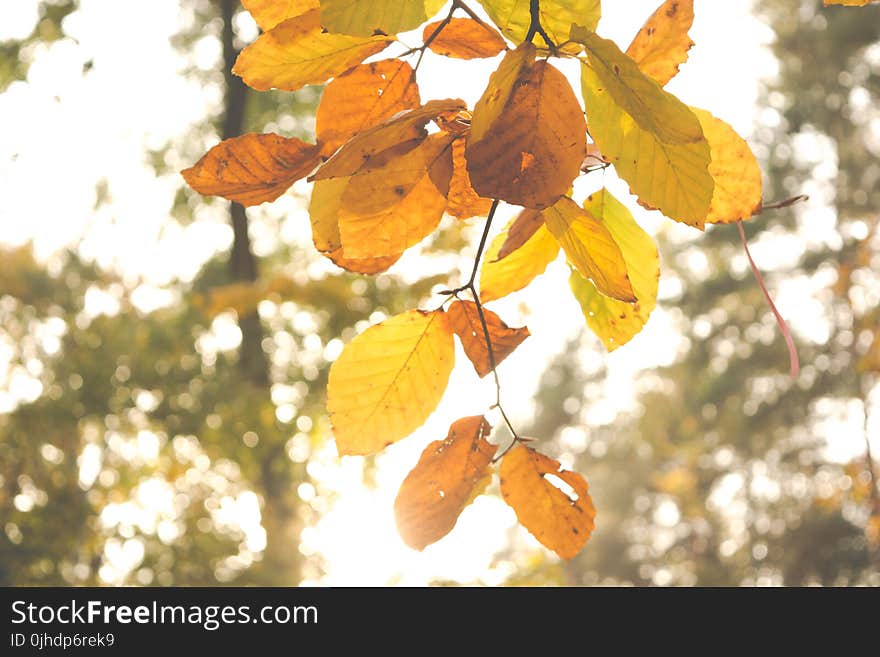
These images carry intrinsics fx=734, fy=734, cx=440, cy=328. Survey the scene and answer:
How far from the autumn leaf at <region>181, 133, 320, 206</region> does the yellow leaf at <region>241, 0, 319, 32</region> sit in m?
0.04

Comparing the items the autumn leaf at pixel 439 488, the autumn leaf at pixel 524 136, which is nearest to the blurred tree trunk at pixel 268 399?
the autumn leaf at pixel 439 488

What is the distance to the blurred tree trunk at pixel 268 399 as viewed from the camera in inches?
113

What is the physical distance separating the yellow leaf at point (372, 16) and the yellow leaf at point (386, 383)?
10cm

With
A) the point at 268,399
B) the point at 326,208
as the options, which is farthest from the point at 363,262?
the point at 268,399

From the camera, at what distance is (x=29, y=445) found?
3.12m

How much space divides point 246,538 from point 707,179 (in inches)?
130

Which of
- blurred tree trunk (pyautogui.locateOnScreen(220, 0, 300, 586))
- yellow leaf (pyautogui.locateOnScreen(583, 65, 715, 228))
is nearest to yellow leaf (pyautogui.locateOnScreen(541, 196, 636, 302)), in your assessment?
yellow leaf (pyautogui.locateOnScreen(583, 65, 715, 228))

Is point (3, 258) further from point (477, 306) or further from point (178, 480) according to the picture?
point (477, 306)

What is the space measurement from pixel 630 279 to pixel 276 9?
165 mm

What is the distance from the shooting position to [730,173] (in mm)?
267

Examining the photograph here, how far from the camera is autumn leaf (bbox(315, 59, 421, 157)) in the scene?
10.2 inches

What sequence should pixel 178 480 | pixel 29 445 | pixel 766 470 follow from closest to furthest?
pixel 29 445 < pixel 178 480 < pixel 766 470

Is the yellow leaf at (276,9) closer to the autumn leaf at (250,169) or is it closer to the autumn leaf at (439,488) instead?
the autumn leaf at (250,169)
